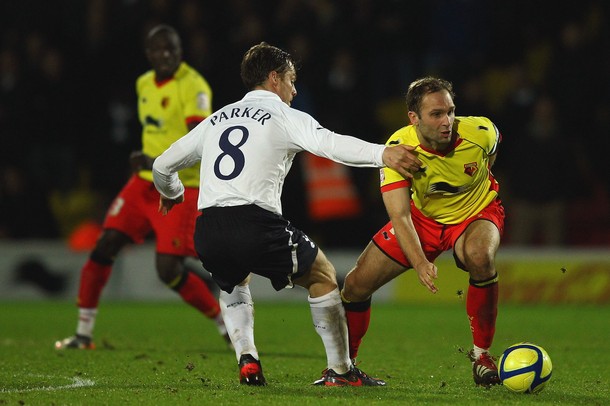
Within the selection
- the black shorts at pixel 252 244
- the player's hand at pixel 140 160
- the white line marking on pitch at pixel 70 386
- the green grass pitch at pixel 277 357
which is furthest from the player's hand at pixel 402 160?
the player's hand at pixel 140 160

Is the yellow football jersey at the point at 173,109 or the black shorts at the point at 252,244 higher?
the yellow football jersey at the point at 173,109

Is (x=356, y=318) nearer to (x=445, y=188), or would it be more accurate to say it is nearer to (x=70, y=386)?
(x=445, y=188)

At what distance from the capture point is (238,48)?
13.9m

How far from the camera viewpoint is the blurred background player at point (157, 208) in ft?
27.7

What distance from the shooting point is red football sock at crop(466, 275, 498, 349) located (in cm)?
629

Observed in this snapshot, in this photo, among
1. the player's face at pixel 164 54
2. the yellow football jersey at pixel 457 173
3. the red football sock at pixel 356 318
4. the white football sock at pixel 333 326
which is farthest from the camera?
the player's face at pixel 164 54

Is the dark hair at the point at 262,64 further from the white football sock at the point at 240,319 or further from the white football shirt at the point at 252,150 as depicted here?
the white football sock at the point at 240,319

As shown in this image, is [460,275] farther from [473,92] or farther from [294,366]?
[294,366]

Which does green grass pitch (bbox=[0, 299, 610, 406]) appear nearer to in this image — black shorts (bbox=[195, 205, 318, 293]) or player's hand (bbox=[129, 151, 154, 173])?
black shorts (bbox=[195, 205, 318, 293])

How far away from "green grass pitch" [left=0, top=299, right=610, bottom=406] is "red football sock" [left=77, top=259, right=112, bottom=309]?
388 millimetres

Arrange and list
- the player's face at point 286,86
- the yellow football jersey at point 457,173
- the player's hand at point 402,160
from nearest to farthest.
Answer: the player's hand at point 402,160 < the player's face at point 286,86 < the yellow football jersey at point 457,173

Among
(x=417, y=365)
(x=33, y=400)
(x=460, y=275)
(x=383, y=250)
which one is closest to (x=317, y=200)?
(x=460, y=275)

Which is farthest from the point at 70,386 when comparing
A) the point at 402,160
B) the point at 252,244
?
the point at 402,160

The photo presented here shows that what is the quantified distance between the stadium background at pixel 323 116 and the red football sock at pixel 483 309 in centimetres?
730
